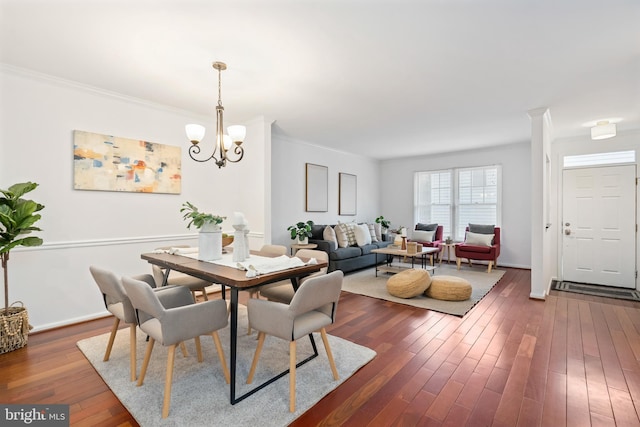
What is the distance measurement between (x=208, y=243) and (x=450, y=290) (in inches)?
126

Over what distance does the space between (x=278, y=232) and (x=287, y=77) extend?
3.15 meters

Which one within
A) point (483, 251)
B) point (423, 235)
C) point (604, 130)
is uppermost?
point (604, 130)

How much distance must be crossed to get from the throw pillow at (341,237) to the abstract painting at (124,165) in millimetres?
2933

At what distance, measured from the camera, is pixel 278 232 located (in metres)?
5.62

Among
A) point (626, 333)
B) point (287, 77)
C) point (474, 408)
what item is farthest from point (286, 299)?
point (626, 333)

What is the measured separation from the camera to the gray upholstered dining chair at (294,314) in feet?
5.98

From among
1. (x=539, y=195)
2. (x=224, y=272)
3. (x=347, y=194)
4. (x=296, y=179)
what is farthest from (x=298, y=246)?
(x=539, y=195)

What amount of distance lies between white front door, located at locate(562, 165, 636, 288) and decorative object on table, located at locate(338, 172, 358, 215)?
406cm

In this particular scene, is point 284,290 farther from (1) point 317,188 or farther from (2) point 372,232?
(2) point 372,232

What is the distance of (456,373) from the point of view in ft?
7.44

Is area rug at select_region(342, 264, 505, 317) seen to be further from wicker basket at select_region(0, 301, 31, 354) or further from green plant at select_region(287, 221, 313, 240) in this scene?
wicker basket at select_region(0, 301, 31, 354)

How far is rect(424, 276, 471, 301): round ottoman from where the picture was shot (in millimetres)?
3994

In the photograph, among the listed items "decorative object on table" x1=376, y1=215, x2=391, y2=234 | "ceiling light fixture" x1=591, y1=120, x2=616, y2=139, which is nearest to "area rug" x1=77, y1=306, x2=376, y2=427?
"ceiling light fixture" x1=591, y1=120, x2=616, y2=139

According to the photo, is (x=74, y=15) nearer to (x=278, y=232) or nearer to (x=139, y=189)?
(x=139, y=189)
